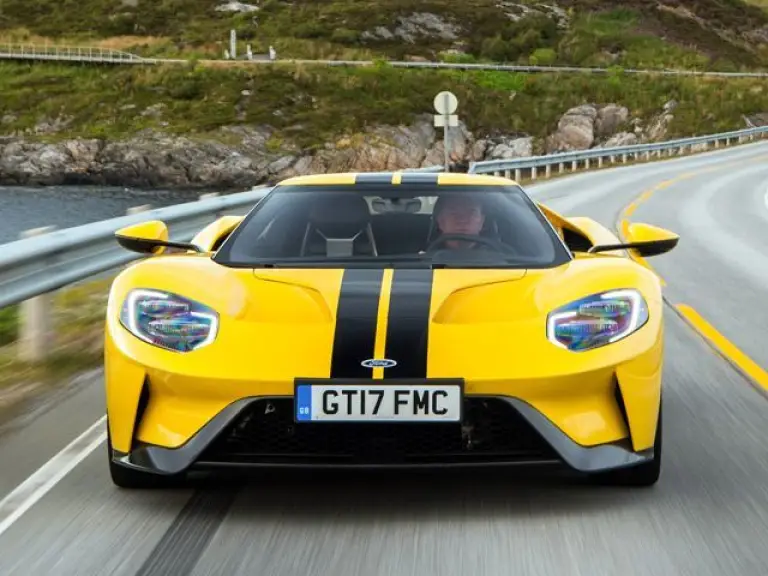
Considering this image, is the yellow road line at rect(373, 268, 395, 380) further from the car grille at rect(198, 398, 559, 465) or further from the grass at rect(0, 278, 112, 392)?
the grass at rect(0, 278, 112, 392)

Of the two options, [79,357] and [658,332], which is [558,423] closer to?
[658,332]

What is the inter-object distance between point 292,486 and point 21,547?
3.27ft

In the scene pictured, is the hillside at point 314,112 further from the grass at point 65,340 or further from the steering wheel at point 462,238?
the steering wheel at point 462,238

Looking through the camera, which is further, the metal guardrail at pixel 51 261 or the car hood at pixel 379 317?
the metal guardrail at pixel 51 261

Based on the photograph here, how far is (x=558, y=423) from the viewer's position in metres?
4.05

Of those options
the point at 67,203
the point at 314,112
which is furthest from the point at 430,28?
the point at 67,203

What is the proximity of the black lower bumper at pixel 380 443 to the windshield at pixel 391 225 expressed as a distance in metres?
1.20

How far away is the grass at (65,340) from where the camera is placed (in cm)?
718

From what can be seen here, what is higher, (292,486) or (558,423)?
(558,423)

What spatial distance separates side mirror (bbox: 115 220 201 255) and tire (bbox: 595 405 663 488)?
2037mm

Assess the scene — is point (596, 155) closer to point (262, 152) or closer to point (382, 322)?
point (262, 152)

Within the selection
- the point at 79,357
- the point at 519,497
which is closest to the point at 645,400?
the point at 519,497

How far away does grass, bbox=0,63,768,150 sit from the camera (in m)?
71.8

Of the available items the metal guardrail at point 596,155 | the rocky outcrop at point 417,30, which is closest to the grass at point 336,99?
the metal guardrail at point 596,155
